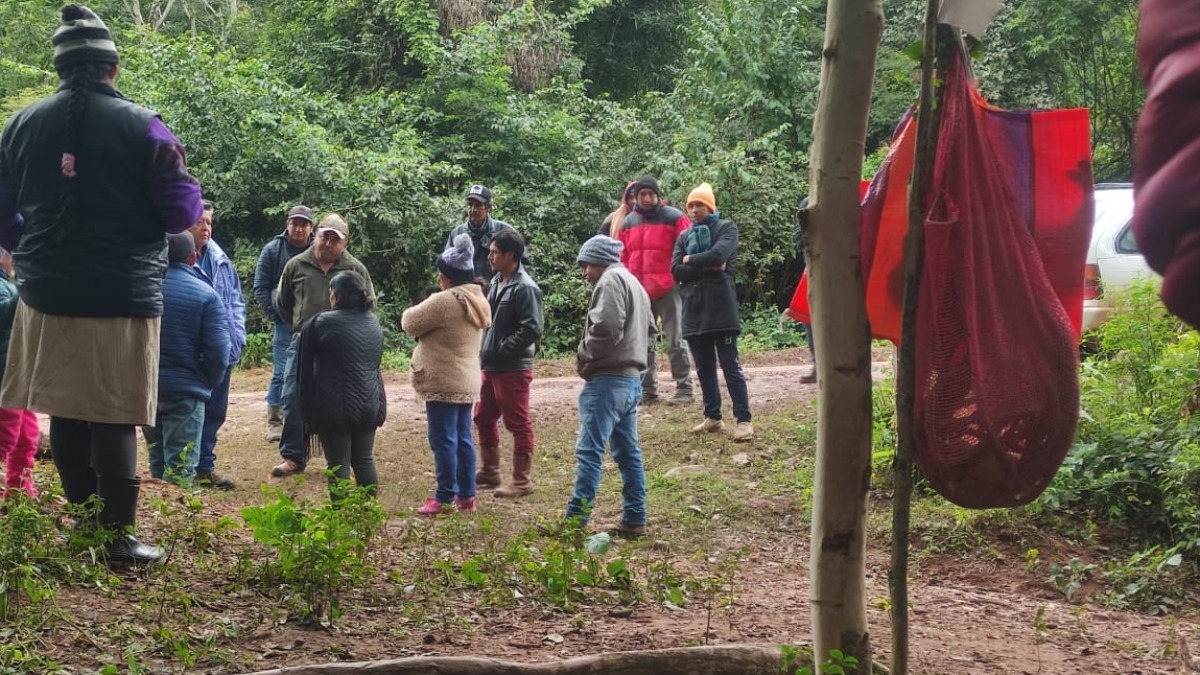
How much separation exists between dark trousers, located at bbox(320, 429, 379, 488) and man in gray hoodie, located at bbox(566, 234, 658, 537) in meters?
1.26

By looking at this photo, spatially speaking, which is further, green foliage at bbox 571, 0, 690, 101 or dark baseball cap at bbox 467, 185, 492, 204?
green foliage at bbox 571, 0, 690, 101

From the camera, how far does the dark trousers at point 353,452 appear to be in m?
7.05

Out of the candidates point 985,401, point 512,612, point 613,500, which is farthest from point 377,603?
point 613,500

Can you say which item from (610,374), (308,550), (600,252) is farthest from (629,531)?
(308,550)

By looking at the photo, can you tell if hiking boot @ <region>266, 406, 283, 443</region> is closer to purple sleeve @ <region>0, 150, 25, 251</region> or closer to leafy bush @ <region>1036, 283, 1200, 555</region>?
purple sleeve @ <region>0, 150, 25, 251</region>

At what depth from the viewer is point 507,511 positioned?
7914 mm

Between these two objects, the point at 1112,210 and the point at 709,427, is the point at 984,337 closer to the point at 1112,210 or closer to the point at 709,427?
the point at 709,427

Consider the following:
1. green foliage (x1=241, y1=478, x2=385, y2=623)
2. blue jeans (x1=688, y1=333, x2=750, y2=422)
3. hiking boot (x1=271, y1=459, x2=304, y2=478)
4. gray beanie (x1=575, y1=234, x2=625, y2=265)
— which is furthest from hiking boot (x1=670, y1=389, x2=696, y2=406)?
green foliage (x1=241, y1=478, x2=385, y2=623)

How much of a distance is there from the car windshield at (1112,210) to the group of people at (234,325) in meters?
4.23

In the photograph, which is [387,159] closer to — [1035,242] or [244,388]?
[244,388]

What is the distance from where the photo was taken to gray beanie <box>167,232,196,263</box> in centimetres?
715

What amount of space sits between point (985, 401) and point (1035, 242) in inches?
23.1

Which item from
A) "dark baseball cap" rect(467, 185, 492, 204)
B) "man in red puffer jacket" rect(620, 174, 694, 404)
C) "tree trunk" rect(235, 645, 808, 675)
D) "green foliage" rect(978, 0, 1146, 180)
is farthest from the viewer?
"green foliage" rect(978, 0, 1146, 180)

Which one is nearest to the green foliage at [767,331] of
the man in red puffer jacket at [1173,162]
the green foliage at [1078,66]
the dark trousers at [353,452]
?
the green foliage at [1078,66]
